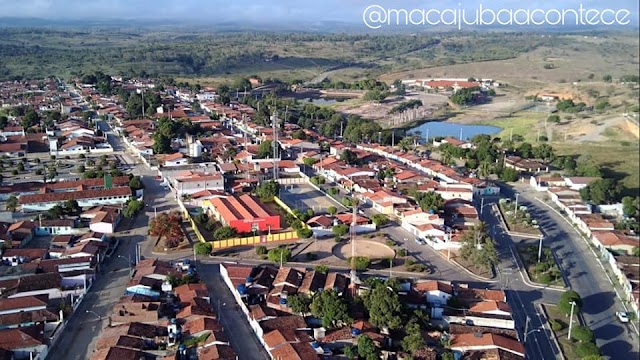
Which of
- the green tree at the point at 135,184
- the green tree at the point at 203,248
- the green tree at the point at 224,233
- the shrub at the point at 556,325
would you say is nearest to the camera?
the shrub at the point at 556,325

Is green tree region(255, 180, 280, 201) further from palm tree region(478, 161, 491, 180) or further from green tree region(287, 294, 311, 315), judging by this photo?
palm tree region(478, 161, 491, 180)

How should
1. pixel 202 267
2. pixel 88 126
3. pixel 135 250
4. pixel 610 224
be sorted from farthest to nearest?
1. pixel 88 126
2. pixel 610 224
3. pixel 135 250
4. pixel 202 267

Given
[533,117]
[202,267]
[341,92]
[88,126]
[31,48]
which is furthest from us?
[31,48]

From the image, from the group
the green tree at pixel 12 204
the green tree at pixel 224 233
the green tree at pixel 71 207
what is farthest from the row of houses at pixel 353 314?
the green tree at pixel 12 204

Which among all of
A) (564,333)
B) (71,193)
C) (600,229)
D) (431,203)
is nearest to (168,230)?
(71,193)

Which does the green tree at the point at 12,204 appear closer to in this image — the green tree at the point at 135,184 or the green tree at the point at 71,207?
the green tree at the point at 71,207

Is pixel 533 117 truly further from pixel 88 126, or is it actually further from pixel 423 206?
pixel 88 126

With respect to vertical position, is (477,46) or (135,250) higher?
(477,46)

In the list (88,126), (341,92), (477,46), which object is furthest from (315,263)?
(477,46)

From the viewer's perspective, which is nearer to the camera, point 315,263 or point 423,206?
point 315,263
